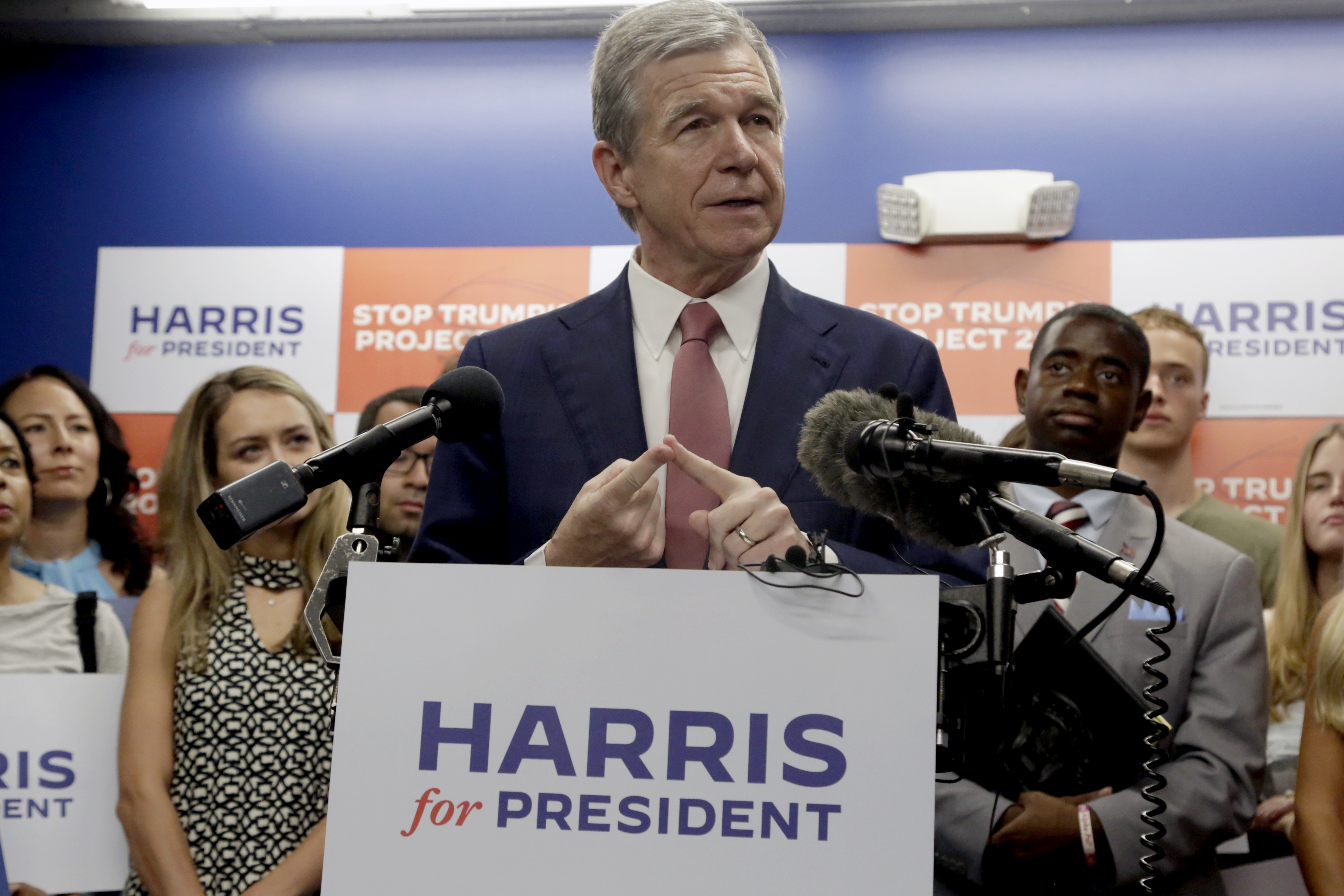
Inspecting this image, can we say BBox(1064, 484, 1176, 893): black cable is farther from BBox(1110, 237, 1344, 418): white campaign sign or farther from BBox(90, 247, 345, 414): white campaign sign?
→ BBox(90, 247, 345, 414): white campaign sign

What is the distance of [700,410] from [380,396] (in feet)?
7.75

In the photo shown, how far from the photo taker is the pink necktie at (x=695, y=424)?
68.7 inches

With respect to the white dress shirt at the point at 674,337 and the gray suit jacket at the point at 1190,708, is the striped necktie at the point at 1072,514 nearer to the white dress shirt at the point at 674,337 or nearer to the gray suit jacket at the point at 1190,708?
the gray suit jacket at the point at 1190,708

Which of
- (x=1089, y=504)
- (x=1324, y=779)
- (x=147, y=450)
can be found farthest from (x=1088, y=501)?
(x=147, y=450)

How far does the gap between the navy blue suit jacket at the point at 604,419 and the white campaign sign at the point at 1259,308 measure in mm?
2533

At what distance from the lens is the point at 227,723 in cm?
288

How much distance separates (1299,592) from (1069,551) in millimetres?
2551

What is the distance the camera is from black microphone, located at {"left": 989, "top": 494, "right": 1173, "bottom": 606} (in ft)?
3.93

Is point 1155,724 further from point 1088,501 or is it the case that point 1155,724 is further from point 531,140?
point 531,140

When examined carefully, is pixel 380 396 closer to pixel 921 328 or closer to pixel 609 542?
pixel 921 328

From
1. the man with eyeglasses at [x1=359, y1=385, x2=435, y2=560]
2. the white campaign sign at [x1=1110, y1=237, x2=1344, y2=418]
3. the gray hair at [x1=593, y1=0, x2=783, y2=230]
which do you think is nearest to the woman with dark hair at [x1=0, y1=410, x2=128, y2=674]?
the man with eyeglasses at [x1=359, y1=385, x2=435, y2=560]

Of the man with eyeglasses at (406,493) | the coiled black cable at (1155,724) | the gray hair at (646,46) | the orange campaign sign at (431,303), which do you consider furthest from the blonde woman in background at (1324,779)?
the orange campaign sign at (431,303)

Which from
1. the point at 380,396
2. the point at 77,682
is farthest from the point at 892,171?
the point at 77,682

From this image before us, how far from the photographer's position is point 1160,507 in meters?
1.19
